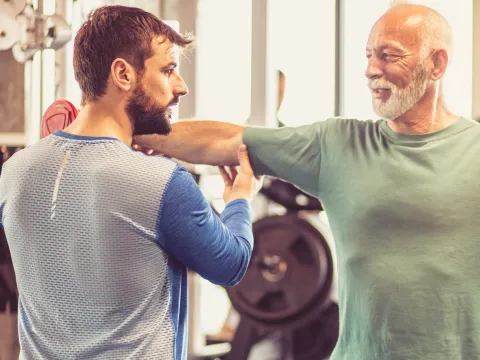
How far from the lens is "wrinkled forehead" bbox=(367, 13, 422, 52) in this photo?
5.28 feet

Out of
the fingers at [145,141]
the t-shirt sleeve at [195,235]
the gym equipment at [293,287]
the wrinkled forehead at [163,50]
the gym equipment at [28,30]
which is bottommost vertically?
the gym equipment at [293,287]

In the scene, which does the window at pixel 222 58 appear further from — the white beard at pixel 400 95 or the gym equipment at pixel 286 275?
the white beard at pixel 400 95

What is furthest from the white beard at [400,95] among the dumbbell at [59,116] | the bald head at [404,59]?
the dumbbell at [59,116]

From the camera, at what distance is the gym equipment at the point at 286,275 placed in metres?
3.03

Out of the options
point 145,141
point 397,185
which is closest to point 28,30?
point 145,141

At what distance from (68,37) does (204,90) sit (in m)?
0.78

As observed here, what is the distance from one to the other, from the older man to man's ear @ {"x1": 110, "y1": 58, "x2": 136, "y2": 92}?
0.44m

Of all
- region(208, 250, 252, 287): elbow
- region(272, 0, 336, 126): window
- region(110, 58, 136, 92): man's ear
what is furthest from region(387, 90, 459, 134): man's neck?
region(272, 0, 336, 126): window

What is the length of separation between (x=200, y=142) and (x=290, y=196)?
150cm

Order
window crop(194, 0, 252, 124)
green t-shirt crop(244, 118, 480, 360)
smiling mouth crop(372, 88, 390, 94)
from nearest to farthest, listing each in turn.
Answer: green t-shirt crop(244, 118, 480, 360) → smiling mouth crop(372, 88, 390, 94) → window crop(194, 0, 252, 124)

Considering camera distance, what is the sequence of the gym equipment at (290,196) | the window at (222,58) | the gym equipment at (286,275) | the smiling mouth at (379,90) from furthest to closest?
the window at (222,58) < the gym equipment at (290,196) < the gym equipment at (286,275) < the smiling mouth at (379,90)

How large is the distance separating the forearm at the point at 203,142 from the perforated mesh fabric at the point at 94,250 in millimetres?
474

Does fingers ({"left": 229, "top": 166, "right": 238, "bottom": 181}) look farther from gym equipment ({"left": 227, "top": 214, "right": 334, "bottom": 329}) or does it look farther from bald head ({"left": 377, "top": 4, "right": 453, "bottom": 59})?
gym equipment ({"left": 227, "top": 214, "right": 334, "bottom": 329})

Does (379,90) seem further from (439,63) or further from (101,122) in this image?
(101,122)
